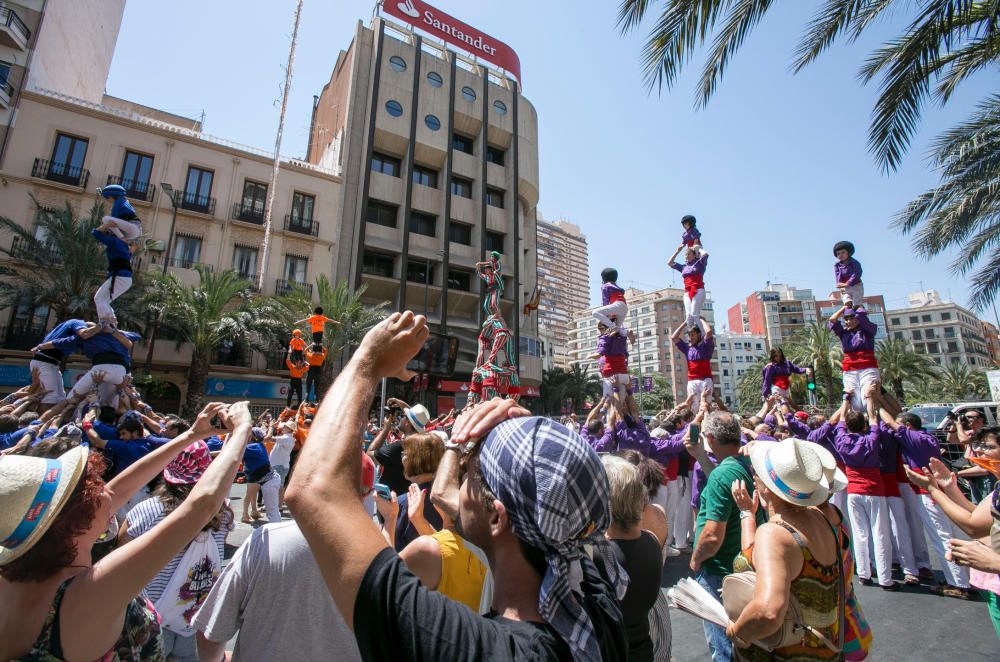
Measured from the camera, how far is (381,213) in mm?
31812

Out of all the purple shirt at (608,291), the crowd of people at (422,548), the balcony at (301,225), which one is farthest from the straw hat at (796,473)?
the balcony at (301,225)

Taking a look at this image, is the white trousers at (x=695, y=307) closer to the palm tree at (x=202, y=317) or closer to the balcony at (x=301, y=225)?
the palm tree at (x=202, y=317)

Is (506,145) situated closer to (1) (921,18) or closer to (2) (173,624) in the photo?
(1) (921,18)

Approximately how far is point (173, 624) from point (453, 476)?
2104mm

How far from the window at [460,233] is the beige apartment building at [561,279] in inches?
2309

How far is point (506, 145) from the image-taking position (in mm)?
36625

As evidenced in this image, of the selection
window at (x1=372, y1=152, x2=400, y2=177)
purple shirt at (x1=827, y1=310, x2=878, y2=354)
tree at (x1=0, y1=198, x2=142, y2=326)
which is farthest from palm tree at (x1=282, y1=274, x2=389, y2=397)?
purple shirt at (x1=827, y1=310, x2=878, y2=354)

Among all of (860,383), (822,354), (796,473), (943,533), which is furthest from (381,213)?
(822,354)

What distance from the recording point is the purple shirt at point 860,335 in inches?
262

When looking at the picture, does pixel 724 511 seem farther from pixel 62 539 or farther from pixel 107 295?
pixel 107 295

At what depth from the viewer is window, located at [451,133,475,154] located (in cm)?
3550

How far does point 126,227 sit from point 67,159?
23.9m

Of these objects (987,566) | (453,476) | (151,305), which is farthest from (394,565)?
(151,305)

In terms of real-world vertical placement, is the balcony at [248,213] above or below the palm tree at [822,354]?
above
